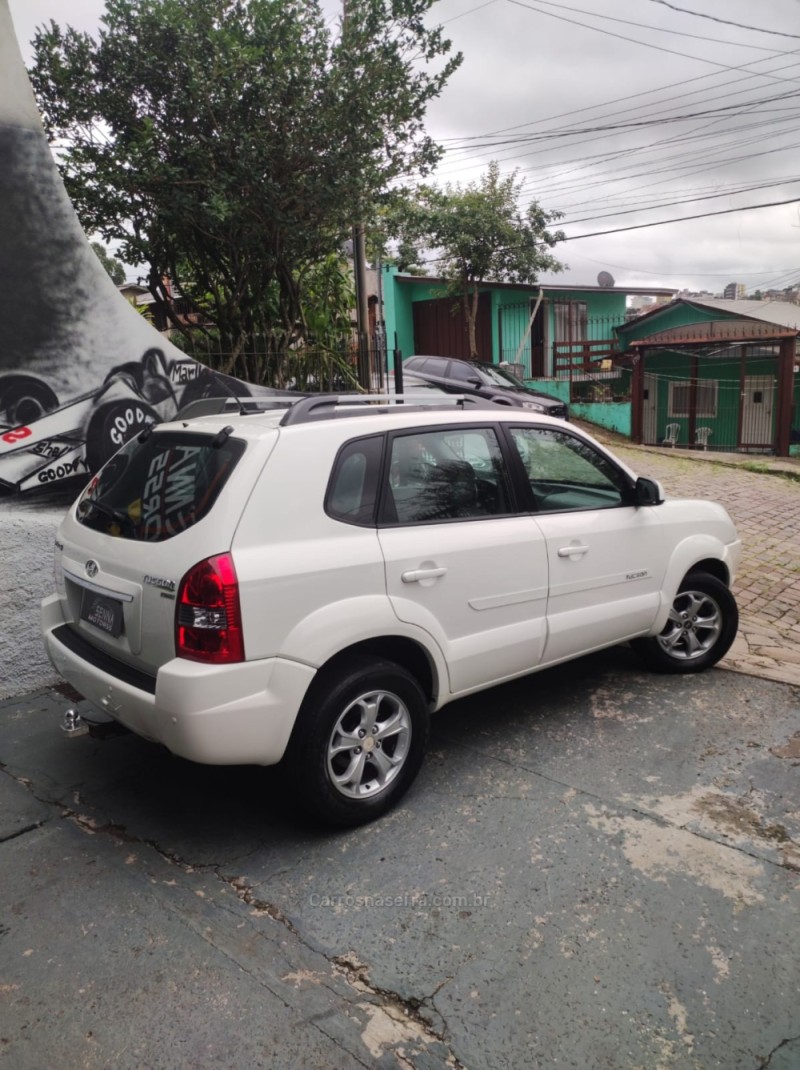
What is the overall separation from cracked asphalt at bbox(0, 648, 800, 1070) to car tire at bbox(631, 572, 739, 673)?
0.72 metres

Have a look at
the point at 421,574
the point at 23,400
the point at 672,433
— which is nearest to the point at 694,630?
the point at 421,574

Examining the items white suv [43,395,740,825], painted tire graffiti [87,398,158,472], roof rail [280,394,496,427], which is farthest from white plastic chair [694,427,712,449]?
roof rail [280,394,496,427]

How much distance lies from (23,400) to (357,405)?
241 centimetres

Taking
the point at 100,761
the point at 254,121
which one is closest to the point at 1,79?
the point at 254,121

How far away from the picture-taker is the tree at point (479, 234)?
19578 millimetres

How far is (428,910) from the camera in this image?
2840 millimetres

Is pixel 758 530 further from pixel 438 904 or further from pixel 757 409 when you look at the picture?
pixel 757 409

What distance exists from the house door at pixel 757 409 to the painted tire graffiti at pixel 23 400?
18649mm

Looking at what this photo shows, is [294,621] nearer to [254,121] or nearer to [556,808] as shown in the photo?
[556,808]

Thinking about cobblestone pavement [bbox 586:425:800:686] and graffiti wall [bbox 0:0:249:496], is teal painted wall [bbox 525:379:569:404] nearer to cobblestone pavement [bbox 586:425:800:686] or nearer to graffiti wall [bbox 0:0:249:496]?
cobblestone pavement [bbox 586:425:800:686]

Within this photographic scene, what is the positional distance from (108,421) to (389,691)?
121 inches

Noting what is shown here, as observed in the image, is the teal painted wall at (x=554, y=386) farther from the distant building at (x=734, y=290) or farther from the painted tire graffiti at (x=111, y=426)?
the distant building at (x=734, y=290)

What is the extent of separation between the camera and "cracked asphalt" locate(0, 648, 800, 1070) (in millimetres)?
2301

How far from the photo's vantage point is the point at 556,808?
346 cm
